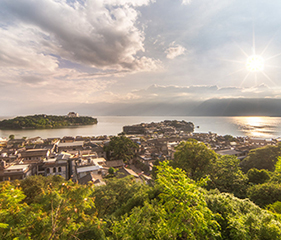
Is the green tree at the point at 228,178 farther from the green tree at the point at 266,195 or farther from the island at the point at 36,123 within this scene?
the island at the point at 36,123

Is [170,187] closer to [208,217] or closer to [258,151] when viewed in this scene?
[208,217]

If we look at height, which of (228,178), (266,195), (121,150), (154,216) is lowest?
(121,150)

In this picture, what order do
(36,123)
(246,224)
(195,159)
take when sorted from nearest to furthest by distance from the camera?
(246,224) → (195,159) → (36,123)

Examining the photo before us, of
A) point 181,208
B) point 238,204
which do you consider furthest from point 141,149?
point 181,208

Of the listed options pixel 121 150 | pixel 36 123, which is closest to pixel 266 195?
pixel 121 150

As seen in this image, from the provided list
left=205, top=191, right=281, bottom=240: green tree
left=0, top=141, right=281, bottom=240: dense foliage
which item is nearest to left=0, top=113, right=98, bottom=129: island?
left=0, top=141, right=281, bottom=240: dense foliage

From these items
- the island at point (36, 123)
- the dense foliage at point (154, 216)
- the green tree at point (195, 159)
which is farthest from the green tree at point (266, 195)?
the island at point (36, 123)

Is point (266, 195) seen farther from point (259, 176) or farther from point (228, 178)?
point (259, 176)

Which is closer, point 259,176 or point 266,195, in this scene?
point 266,195

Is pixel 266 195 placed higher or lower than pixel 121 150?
higher

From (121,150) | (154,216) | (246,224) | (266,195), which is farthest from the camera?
(121,150)
